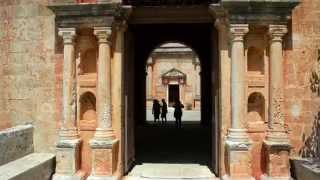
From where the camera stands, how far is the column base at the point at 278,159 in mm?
7867

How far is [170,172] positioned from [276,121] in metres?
2.21

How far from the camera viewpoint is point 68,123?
8336mm

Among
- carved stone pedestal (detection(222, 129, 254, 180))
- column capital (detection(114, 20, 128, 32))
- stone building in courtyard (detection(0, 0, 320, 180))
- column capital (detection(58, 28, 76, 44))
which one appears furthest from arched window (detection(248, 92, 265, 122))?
column capital (detection(58, 28, 76, 44))

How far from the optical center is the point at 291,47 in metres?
8.22

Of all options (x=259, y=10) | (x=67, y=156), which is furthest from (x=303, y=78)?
(x=67, y=156)

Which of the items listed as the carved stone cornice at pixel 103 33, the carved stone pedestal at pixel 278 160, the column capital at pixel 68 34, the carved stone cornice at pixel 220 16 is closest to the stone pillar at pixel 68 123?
the column capital at pixel 68 34

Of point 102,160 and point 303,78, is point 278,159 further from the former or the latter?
point 102,160

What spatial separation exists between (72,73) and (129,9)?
4.92 feet

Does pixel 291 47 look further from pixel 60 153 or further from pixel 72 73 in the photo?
pixel 60 153

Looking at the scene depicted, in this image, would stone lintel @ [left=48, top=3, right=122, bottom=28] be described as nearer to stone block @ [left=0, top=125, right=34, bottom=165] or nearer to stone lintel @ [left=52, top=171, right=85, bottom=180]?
stone block @ [left=0, top=125, right=34, bottom=165]

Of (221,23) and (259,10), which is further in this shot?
(221,23)

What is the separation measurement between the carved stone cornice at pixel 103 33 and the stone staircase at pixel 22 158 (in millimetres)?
2106

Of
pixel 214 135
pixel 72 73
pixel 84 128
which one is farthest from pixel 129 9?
pixel 214 135

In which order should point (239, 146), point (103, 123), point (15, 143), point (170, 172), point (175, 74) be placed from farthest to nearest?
point (175, 74), point (170, 172), point (103, 123), point (15, 143), point (239, 146)
